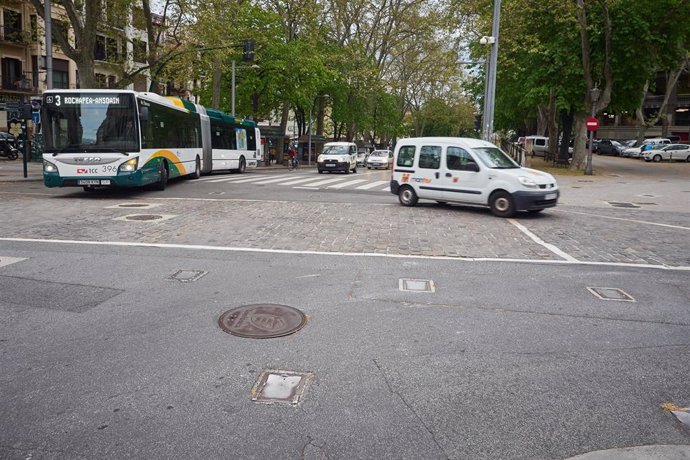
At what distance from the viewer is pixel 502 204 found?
12547 millimetres

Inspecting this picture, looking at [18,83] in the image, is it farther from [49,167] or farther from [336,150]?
[49,167]

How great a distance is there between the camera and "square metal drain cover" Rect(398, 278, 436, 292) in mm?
6428

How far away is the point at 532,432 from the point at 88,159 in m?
14.1

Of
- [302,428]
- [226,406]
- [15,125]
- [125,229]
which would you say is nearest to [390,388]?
[302,428]

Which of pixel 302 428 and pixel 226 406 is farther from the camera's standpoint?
pixel 226 406

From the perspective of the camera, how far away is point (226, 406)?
11.6ft

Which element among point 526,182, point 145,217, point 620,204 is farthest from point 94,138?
point 620,204

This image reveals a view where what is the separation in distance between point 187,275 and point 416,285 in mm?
2871

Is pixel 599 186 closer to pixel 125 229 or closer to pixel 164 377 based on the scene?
pixel 125 229

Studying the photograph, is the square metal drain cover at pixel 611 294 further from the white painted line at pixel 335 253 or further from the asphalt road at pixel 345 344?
the white painted line at pixel 335 253

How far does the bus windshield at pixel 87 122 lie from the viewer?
14562 mm

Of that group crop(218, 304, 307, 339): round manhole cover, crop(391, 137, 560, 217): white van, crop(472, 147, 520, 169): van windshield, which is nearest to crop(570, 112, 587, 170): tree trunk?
crop(391, 137, 560, 217): white van

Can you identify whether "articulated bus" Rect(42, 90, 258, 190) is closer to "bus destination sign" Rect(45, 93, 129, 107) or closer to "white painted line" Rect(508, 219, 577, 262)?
"bus destination sign" Rect(45, 93, 129, 107)

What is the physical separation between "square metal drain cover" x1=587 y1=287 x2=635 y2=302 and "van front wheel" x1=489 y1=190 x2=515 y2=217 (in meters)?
5.86
